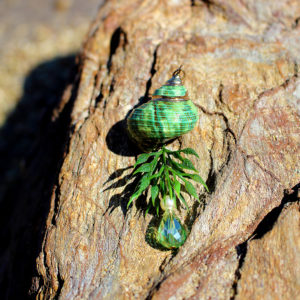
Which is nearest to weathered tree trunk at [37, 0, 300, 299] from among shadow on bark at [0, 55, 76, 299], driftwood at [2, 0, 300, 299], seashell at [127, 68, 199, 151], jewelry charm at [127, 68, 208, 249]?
driftwood at [2, 0, 300, 299]

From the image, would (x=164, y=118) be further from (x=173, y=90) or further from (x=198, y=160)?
(x=198, y=160)

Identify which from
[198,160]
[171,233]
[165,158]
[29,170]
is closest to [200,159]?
[198,160]

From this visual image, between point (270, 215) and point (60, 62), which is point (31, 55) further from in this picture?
point (270, 215)

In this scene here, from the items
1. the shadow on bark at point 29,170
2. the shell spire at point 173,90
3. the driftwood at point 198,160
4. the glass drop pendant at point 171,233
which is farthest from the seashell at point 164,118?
the shadow on bark at point 29,170

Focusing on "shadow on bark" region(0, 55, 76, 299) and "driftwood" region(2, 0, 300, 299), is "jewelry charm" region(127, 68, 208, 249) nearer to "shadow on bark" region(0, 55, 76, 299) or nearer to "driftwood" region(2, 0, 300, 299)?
"driftwood" region(2, 0, 300, 299)

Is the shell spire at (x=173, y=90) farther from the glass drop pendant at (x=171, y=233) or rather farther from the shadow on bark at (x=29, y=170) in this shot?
the shadow on bark at (x=29, y=170)
